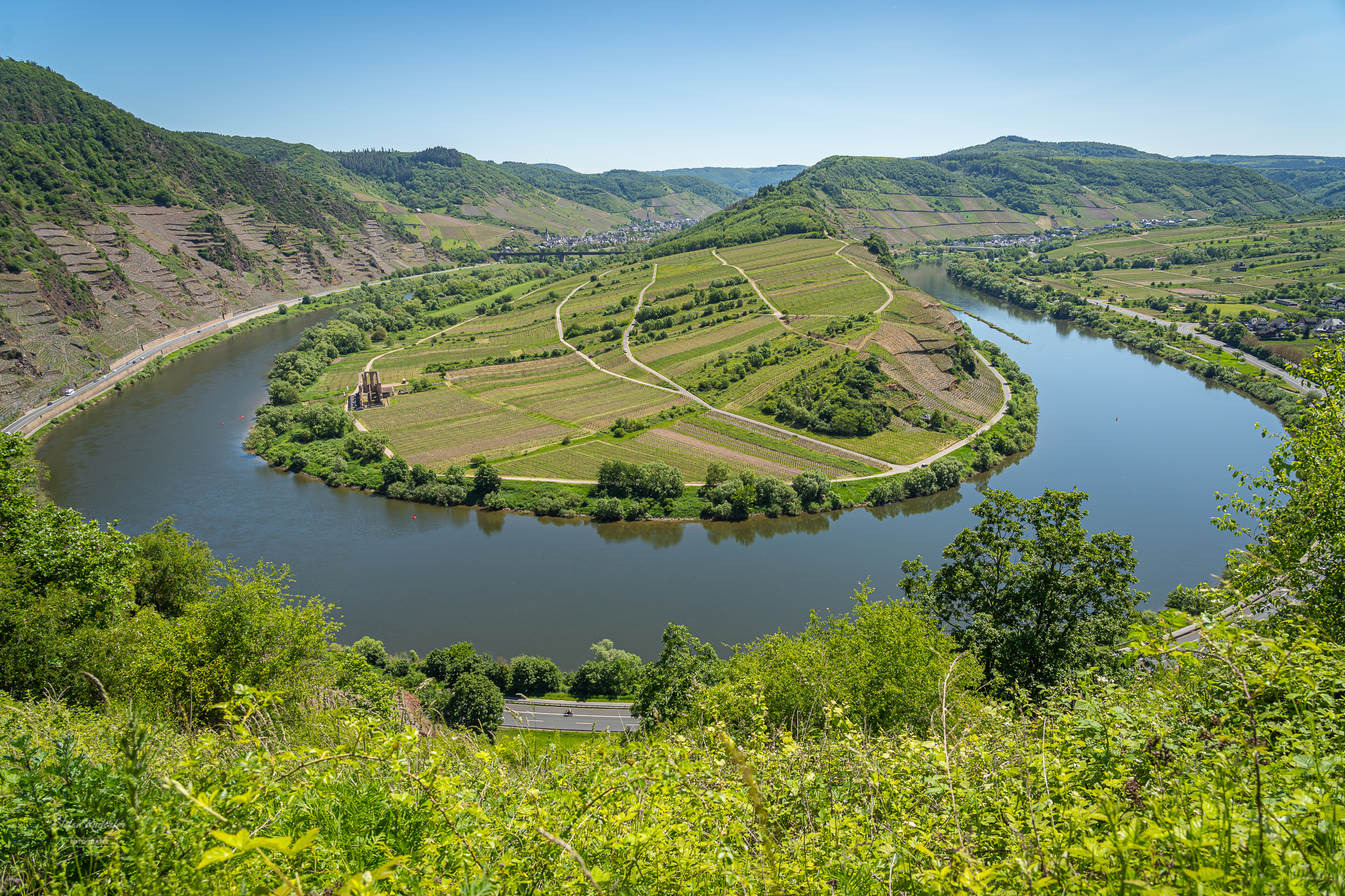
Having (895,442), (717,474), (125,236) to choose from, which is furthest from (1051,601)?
(125,236)

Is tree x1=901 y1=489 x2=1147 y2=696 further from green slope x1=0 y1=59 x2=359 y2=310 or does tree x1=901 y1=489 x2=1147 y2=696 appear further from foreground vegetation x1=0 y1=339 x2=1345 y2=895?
green slope x1=0 y1=59 x2=359 y2=310

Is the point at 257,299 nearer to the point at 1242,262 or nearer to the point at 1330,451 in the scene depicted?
the point at 1330,451

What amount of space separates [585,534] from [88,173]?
468 ft

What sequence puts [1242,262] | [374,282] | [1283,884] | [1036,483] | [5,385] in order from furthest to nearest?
[374,282], [1242,262], [5,385], [1036,483], [1283,884]

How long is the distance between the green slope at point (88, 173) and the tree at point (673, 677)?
4168 inches

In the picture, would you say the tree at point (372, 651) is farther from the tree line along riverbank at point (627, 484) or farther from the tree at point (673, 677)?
the tree line along riverbank at point (627, 484)

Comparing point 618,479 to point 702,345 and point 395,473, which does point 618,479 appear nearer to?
point 395,473

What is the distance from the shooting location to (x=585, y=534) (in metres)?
51.5

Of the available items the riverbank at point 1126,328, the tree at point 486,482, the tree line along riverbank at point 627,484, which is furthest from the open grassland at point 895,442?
Result: the tree at point 486,482

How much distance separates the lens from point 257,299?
13312cm

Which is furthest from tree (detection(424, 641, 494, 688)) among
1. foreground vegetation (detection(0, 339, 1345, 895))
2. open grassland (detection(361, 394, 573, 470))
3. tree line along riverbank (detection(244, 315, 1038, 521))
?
open grassland (detection(361, 394, 573, 470))

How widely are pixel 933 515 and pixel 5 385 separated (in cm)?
9815

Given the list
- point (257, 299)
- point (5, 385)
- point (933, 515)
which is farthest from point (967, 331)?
point (257, 299)

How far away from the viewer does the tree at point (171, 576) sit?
2555cm
